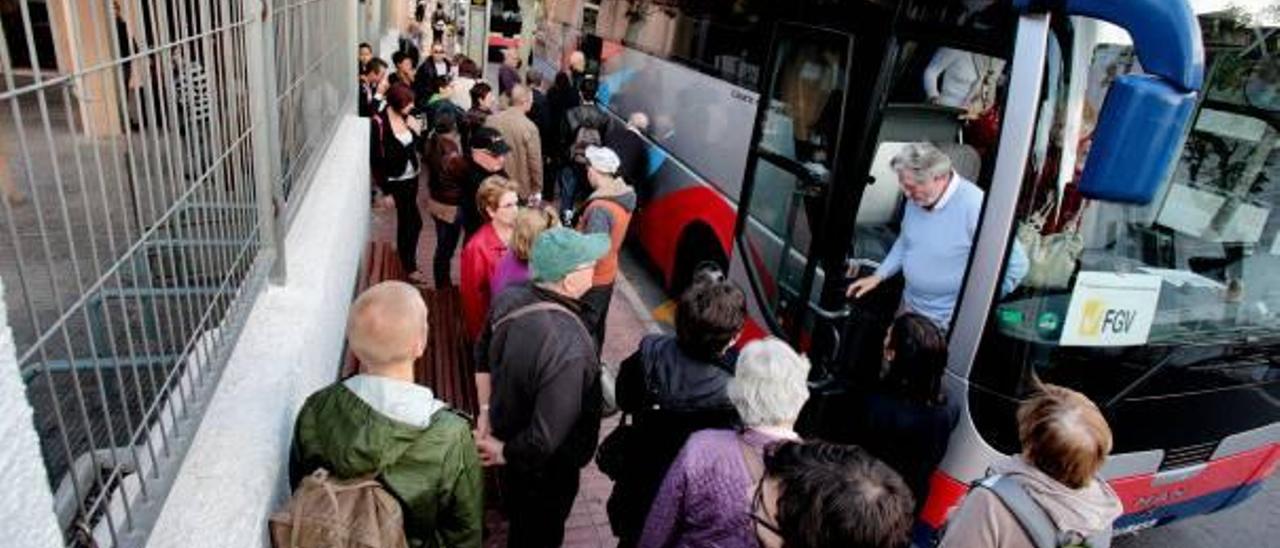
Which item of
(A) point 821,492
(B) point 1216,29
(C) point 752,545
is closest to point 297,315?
(C) point 752,545

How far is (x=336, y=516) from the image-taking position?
196 centimetres

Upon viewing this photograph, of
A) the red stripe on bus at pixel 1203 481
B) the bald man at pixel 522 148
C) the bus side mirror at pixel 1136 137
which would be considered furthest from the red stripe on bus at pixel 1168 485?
the bald man at pixel 522 148

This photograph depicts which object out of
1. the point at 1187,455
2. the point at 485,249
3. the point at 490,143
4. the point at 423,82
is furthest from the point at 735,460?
the point at 423,82

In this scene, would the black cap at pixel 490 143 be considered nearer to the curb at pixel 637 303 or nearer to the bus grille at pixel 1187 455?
the curb at pixel 637 303

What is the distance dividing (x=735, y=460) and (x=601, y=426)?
2658 millimetres

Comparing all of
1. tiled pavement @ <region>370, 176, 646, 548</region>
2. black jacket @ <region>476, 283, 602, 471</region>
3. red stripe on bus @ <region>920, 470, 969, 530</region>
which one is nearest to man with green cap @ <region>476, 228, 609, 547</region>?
black jacket @ <region>476, 283, 602, 471</region>

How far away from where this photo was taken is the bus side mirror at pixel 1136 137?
2584 mm

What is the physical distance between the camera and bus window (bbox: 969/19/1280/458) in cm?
337

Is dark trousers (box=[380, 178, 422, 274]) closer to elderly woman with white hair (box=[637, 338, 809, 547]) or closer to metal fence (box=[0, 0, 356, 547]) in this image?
metal fence (box=[0, 0, 356, 547])

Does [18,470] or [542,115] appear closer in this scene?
[18,470]

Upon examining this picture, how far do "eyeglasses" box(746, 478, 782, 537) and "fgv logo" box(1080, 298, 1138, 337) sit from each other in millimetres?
2105

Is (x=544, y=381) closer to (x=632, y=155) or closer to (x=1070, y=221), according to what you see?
(x=1070, y=221)

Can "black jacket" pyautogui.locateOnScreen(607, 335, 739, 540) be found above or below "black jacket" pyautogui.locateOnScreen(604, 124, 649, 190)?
above

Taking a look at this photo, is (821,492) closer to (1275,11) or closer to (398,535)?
(398,535)
